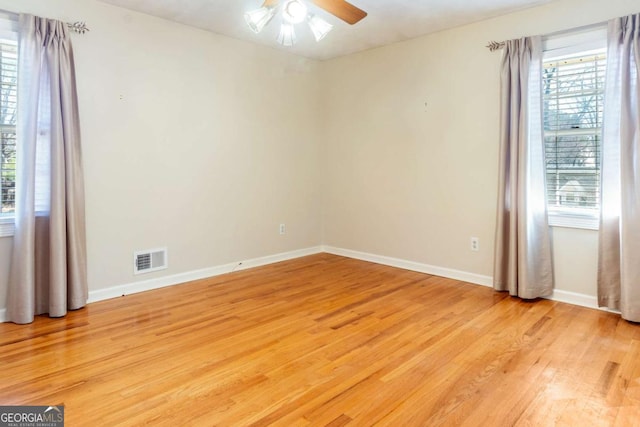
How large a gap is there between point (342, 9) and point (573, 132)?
7.27 ft

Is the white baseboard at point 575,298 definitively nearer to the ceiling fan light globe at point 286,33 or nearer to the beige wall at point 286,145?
the beige wall at point 286,145

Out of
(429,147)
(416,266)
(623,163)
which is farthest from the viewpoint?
(416,266)

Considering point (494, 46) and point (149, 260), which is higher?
point (494, 46)

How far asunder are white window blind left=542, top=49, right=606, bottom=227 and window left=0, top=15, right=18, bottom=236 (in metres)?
4.17

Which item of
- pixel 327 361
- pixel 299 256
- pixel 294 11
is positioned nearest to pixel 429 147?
pixel 299 256

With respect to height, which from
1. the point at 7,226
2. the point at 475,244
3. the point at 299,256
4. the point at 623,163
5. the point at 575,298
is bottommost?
the point at 575,298

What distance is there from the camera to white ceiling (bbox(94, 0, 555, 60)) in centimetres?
336

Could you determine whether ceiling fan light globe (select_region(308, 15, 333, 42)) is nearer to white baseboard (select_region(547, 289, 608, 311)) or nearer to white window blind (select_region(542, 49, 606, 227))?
white window blind (select_region(542, 49, 606, 227))

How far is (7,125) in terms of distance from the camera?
9.77ft

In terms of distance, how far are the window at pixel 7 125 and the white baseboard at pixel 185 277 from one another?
0.85 meters

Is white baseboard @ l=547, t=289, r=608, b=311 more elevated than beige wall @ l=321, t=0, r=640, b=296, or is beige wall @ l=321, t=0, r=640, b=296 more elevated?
beige wall @ l=321, t=0, r=640, b=296

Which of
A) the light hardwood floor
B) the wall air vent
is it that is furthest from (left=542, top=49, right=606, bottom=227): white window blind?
the wall air vent

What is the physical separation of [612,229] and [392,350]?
→ 197 cm

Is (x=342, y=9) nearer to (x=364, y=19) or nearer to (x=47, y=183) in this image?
(x=364, y=19)
